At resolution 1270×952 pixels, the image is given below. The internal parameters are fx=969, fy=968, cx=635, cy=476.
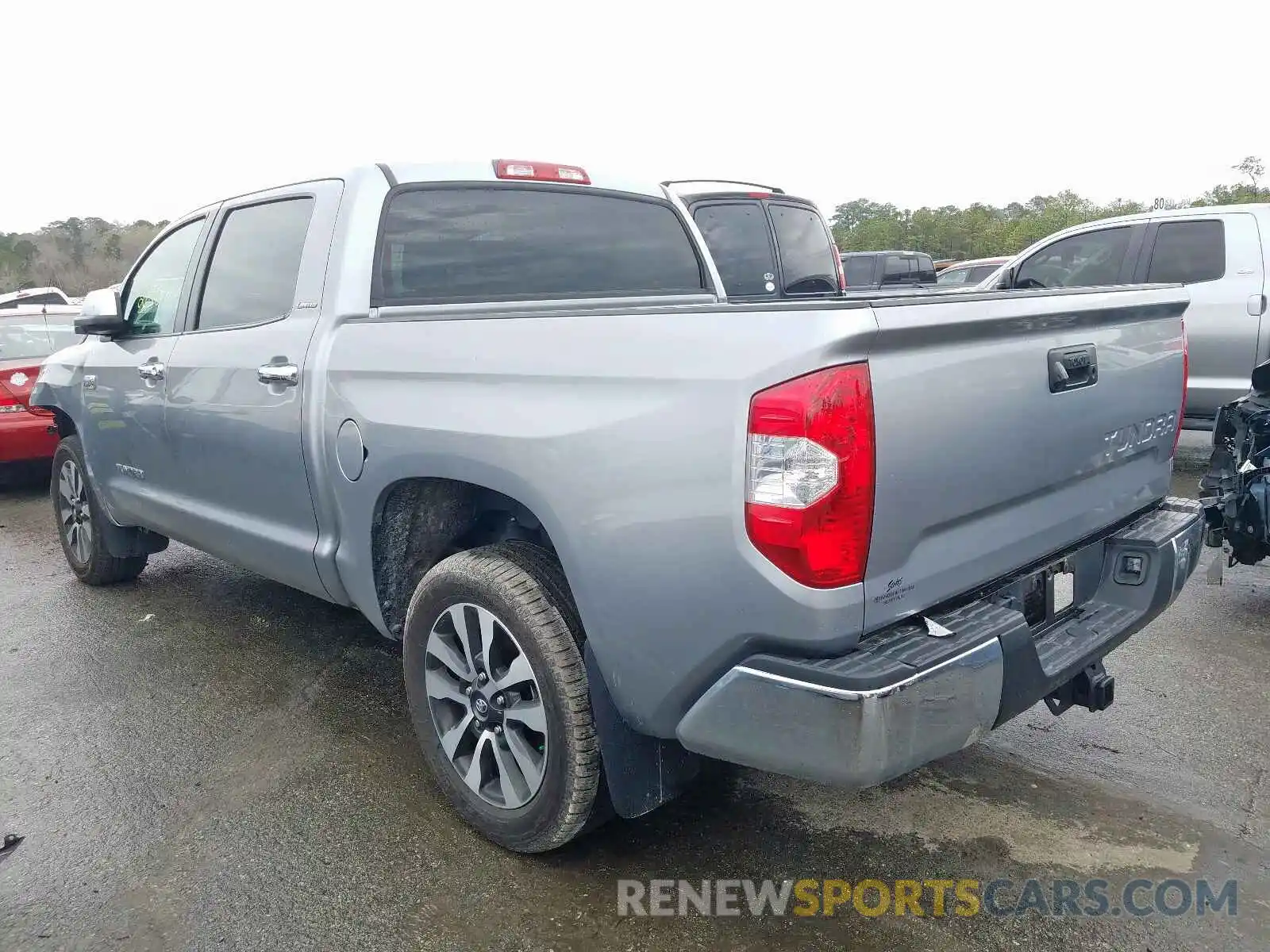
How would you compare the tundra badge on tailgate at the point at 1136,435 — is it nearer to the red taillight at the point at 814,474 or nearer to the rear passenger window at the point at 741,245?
the red taillight at the point at 814,474

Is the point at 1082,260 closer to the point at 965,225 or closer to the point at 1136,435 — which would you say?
the point at 1136,435

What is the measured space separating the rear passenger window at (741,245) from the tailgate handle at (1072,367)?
15.3ft

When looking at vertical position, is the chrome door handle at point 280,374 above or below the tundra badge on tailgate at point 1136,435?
above

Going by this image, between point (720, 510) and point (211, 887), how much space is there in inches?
71.2

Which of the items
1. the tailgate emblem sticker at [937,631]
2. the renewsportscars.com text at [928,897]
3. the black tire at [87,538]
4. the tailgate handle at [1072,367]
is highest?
the tailgate handle at [1072,367]

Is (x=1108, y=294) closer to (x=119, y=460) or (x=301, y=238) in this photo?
(x=301, y=238)

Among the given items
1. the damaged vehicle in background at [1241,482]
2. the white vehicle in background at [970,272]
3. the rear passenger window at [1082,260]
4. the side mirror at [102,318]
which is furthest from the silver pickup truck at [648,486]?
the white vehicle in background at [970,272]

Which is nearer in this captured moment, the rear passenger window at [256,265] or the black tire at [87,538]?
the rear passenger window at [256,265]

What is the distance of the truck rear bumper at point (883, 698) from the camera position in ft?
6.23

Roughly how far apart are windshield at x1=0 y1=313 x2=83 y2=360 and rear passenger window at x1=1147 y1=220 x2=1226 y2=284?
8.75 meters

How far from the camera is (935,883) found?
2510 millimetres

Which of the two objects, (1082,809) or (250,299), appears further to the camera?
(250,299)

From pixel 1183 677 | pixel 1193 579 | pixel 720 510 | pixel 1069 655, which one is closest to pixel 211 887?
pixel 720 510

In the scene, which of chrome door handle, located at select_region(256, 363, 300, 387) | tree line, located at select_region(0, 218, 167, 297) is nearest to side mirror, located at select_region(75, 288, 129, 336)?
chrome door handle, located at select_region(256, 363, 300, 387)
